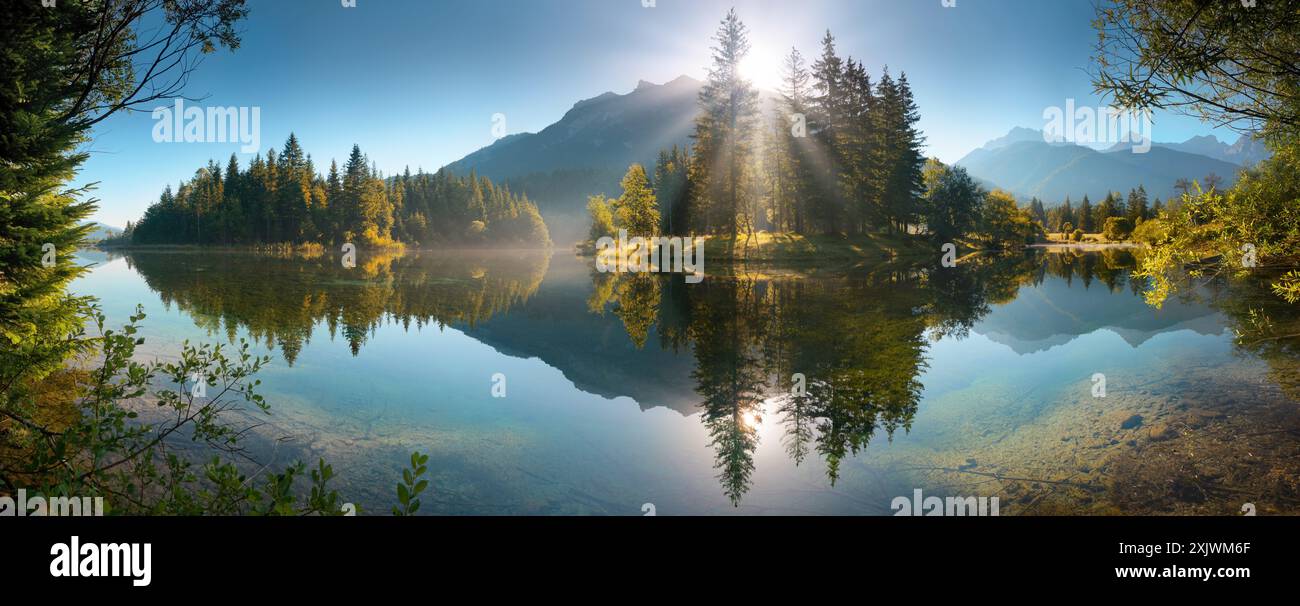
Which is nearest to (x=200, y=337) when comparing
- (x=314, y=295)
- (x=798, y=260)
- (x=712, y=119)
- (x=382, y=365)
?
(x=382, y=365)

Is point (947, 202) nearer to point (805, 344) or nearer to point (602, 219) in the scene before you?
point (602, 219)

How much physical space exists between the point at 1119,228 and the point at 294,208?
18476cm

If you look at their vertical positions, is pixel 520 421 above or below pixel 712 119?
below

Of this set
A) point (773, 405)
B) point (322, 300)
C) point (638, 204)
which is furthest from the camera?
point (638, 204)

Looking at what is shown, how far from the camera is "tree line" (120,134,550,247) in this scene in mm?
106562

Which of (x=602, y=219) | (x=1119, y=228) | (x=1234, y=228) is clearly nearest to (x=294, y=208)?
(x=602, y=219)

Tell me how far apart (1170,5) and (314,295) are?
36.9 m

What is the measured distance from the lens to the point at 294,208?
107m

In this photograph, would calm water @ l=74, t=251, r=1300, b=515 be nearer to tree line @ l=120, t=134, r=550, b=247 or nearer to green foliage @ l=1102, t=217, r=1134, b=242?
tree line @ l=120, t=134, r=550, b=247

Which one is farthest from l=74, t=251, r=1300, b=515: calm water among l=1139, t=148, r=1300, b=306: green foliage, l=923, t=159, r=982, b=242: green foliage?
l=923, t=159, r=982, b=242: green foliage

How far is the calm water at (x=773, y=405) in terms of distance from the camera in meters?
8.21
